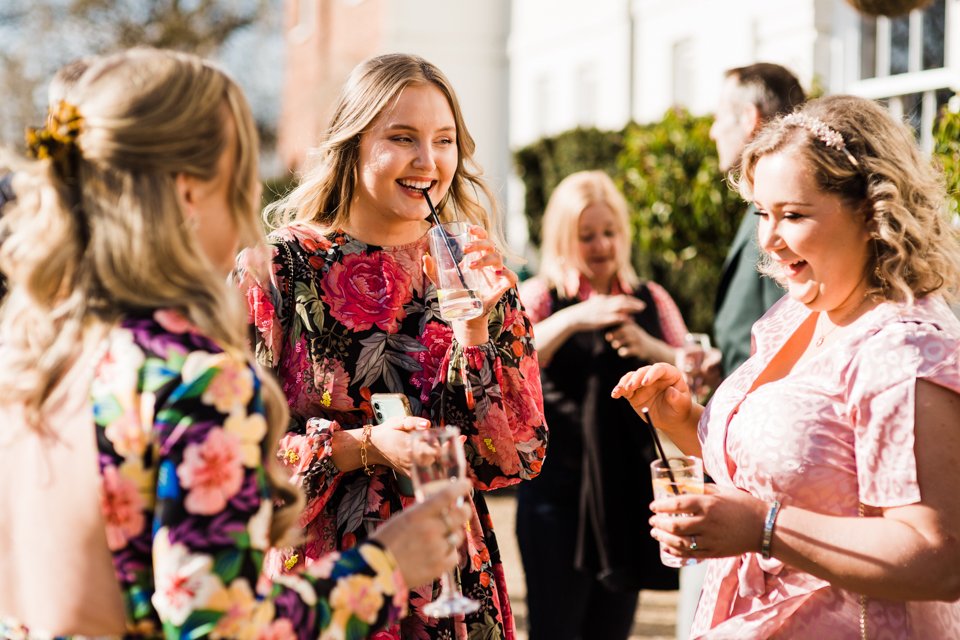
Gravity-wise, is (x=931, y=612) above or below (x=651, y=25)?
below

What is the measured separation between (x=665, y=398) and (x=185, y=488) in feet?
5.04

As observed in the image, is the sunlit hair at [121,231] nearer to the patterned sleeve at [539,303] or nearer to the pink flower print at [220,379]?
the pink flower print at [220,379]

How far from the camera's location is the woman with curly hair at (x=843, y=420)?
2000 millimetres

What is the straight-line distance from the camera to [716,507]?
6.72ft

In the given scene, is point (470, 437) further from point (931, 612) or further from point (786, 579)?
point (931, 612)

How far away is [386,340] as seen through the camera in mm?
2559

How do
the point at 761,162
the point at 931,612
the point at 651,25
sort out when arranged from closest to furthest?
the point at 931,612 → the point at 761,162 → the point at 651,25

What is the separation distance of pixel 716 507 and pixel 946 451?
1.45 ft

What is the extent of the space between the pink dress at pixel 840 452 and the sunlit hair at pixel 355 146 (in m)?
1.03

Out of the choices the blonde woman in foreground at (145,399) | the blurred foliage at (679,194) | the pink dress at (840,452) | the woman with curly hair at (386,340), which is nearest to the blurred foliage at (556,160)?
the blurred foliage at (679,194)

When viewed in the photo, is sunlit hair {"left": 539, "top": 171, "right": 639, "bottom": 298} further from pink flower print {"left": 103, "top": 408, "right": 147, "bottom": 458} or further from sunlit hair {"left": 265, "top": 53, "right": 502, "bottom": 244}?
pink flower print {"left": 103, "top": 408, "right": 147, "bottom": 458}

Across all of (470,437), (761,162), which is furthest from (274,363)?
(761,162)

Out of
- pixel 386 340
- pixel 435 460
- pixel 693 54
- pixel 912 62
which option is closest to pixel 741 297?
pixel 386 340

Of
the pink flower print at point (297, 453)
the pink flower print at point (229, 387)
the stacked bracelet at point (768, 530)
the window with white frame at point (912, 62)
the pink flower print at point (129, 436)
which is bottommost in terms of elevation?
the stacked bracelet at point (768, 530)
